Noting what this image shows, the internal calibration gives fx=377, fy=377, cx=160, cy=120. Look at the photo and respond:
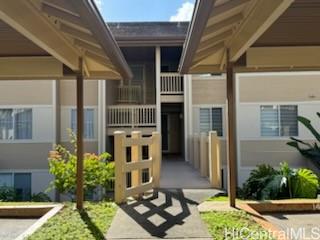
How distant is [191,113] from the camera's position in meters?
18.7

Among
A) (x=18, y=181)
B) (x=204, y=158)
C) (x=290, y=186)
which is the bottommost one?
(x=18, y=181)

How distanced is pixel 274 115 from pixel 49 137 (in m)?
10.8

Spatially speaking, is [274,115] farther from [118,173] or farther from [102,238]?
[102,238]

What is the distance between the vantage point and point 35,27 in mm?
5574

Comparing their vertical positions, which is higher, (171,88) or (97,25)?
(171,88)

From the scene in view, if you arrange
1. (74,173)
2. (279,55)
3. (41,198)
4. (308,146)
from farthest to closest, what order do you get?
(308,146), (41,198), (74,173), (279,55)

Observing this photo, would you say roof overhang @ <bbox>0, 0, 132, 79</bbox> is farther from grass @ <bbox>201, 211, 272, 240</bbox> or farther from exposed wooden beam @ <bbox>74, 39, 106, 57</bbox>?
grass @ <bbox>201, 211, 272, 240</bbox>

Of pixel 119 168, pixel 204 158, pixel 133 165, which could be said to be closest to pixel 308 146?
pixel 204 158

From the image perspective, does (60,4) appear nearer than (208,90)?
Yes

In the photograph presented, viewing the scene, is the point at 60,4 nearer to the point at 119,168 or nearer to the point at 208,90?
the point at 119,168

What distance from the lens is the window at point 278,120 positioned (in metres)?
18.0

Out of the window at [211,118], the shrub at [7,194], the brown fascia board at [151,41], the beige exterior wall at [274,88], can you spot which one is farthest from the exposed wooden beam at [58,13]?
the window at [211,118]

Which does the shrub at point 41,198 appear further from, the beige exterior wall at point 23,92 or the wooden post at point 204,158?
the wooden post at point 204,158

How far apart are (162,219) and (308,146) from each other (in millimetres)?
12279
